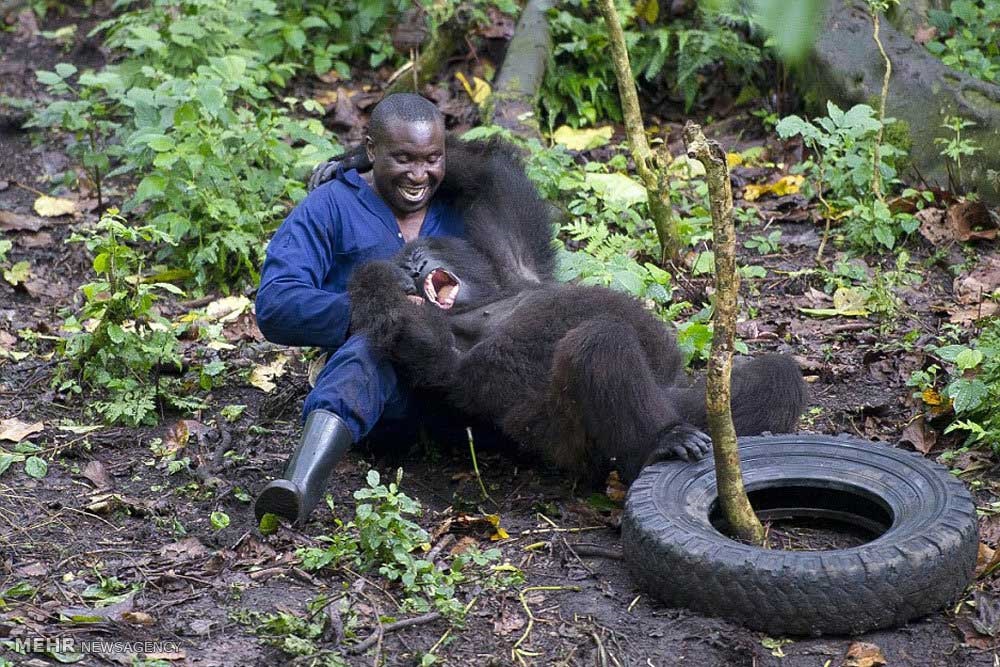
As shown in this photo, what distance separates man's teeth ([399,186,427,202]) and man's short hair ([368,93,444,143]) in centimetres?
24

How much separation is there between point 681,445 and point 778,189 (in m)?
3.93

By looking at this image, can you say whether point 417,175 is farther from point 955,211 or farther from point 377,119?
point 955,211

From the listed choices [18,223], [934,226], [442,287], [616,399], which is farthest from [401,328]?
[18,223]

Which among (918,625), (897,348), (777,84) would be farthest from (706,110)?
(918,625)

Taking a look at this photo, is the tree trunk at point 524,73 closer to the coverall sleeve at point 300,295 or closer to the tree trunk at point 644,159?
the tree trunk at point 644,159

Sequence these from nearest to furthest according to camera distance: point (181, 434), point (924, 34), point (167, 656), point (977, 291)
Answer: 1. point (167, 656)
2. point (181, 434)
3. point (977, 291)
4. point (924, 34)

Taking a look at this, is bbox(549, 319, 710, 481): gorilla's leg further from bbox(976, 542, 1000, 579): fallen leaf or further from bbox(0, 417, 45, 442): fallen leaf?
bbox(0, 417, 45, 442): fallen leaf

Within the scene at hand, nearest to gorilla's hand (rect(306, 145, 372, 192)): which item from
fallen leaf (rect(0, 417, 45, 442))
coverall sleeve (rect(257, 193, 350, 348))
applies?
coverall sleeve (rect(257, 193, 350, 348))

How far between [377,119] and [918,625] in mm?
3084

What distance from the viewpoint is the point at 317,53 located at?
9.56 m

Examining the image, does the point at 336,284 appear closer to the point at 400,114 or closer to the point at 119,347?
the point at 400,114

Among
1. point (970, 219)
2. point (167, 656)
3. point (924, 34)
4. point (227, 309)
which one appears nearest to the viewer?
point (167, 656)

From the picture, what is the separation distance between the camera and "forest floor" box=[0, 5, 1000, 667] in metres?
3.80

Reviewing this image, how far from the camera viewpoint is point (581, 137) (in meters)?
8.84
